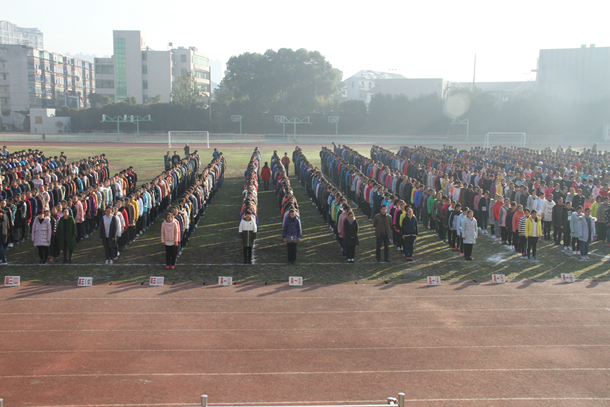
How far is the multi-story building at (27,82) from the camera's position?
87.1m

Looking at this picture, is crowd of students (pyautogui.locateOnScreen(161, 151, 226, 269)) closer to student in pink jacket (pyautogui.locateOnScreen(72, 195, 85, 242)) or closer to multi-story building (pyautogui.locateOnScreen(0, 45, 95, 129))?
student in pink jacket (pyautogui.locateOnScreen(72, 195, 85, 242))

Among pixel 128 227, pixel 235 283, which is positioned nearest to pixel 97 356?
pixel 235 283

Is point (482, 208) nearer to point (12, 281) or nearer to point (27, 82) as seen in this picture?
point (12, 281)

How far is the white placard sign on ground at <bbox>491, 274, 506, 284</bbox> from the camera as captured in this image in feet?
38.0

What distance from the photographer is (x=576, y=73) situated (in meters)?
77.8

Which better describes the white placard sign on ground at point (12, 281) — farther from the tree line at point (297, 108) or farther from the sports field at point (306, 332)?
the tree line at point (297, 108)

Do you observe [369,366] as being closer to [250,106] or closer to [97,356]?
[97,356]

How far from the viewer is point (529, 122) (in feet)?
245

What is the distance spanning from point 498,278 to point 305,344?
564 centimetres

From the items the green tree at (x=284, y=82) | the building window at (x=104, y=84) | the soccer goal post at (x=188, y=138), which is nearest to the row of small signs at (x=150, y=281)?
the soccer goal post at (x=188, y=138)

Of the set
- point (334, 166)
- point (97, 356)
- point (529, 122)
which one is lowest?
point (97, 356)

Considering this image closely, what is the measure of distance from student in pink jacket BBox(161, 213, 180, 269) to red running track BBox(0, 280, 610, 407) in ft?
4.98

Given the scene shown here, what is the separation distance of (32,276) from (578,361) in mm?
11383

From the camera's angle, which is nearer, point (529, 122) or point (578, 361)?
point (578, 361)
